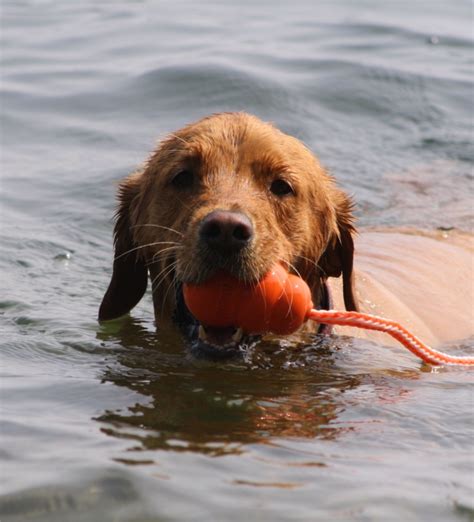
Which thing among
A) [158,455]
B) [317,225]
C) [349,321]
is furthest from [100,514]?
[317,225]

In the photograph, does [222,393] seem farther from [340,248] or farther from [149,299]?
[149,299]

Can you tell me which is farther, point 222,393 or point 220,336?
point 220,336

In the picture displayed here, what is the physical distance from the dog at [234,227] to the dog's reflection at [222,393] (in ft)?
0.58

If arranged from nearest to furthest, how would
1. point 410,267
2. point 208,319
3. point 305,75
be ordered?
point 208,319
point 410,267
point 305,75

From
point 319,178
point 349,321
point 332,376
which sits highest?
point 319,178

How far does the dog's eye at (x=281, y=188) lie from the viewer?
5.92 m

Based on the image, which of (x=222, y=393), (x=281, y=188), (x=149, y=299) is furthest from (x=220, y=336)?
(x=149, y=299)

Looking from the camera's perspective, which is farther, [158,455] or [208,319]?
[208,319]

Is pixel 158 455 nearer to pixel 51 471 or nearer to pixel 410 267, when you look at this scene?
pixel 51 471

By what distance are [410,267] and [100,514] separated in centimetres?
484

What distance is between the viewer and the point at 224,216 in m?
5.08

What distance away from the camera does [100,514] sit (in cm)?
365

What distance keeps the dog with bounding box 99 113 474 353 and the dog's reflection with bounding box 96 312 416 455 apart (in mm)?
178

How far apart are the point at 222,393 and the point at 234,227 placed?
82 centimetres
